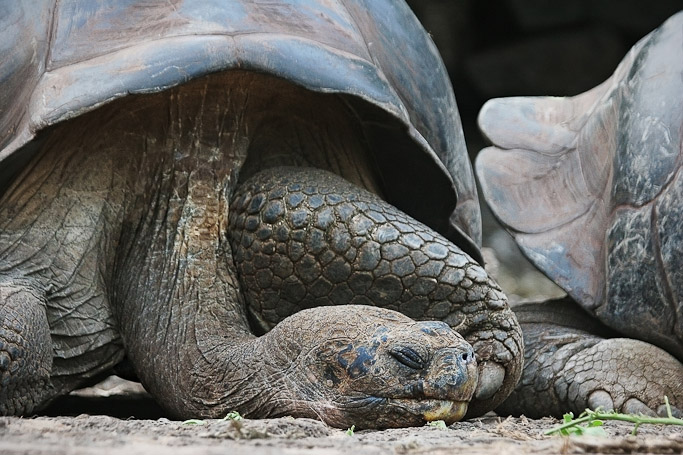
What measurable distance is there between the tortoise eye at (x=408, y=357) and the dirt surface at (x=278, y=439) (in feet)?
0.49

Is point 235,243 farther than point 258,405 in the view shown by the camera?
Yes

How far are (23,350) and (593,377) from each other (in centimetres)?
180

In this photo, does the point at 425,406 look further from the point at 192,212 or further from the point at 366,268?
the point at 192,212

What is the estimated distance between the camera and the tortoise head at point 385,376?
2660 millimetres

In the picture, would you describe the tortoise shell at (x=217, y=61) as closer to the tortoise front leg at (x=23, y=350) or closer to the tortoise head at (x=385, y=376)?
the tortoise front leg at (x=23, y=350)

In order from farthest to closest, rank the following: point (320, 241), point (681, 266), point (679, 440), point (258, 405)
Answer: point (681, 266) → point (320, 241) → point (258, 405) → point (679, 440)

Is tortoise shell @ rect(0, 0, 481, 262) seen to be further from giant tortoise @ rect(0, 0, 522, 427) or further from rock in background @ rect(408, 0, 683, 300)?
rock in background @ rect(408, 0, 683, 300)

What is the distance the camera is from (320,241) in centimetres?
315

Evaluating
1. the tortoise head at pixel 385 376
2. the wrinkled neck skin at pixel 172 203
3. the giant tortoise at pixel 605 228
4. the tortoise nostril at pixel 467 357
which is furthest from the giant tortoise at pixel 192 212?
the giant tortoise at pixel 605 228

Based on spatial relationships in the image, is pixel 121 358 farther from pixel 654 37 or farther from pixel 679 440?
pixel 654 37

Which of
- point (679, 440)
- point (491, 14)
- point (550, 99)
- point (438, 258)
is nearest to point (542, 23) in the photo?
point (491, 14)

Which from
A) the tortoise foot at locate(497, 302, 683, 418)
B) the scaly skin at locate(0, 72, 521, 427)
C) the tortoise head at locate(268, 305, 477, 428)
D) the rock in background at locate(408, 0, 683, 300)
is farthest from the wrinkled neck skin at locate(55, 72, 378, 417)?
the rock in background at locate(408, 0, 683, 300)

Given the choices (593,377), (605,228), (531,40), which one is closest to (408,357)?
(593,377)

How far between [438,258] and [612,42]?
28.5 ft
